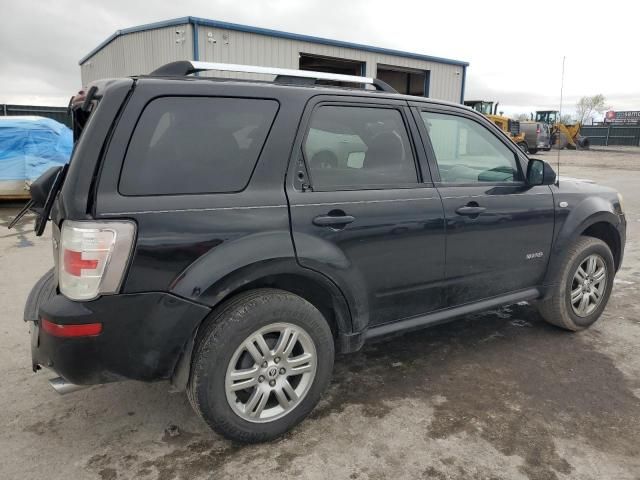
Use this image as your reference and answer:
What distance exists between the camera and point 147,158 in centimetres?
225

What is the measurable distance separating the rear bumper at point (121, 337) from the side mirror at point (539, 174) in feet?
8.17

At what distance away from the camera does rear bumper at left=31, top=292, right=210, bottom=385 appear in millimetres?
2150

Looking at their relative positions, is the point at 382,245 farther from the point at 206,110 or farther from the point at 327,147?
the point at 206,110

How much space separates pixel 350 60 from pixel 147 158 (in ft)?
44.7

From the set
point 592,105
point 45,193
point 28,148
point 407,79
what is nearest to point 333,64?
point 407,79

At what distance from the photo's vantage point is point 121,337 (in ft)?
7.22

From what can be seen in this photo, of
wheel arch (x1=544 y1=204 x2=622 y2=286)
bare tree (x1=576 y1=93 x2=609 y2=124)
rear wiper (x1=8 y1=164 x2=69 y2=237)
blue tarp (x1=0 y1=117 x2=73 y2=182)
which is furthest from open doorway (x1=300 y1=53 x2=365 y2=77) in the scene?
bare tree (x1=576 y1=93 x2=609 y2=124)

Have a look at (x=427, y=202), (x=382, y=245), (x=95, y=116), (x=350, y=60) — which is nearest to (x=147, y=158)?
(x=95, y=116)

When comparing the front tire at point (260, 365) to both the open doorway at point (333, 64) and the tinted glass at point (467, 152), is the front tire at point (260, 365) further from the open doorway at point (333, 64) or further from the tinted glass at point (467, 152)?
the open doorway at point (333, 64)

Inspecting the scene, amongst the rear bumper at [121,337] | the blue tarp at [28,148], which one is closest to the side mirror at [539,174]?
the rear bumper at [121,337]

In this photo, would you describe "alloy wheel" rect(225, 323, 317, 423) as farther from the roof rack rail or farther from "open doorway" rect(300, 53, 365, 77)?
"open doorway" rect(300, 53, 365, 77)

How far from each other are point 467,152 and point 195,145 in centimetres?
196

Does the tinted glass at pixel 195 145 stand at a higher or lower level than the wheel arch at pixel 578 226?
higher

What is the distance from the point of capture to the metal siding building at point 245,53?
11.5 m
